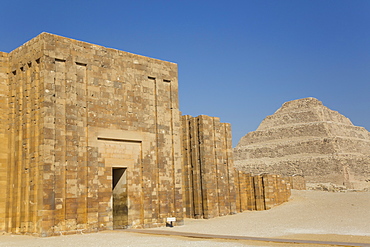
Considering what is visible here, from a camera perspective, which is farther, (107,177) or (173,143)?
(173,143)

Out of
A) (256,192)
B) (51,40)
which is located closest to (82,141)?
(51,40)

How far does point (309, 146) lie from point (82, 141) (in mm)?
85410

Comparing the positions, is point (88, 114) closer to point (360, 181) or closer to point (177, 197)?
point (177, 197)

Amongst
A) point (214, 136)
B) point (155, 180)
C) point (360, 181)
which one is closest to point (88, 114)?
point (155, 180)

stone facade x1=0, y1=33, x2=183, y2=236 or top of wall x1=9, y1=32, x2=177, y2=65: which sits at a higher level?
top of wall x1=9, y1=32, x2=177, y2=65

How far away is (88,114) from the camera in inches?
663

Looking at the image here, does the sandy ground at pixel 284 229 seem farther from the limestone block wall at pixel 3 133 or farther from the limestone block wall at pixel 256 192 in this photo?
the limestone block wall at pixel 3 133

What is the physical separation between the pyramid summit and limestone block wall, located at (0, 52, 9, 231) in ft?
234

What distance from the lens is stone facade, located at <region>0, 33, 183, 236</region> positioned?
15516mm

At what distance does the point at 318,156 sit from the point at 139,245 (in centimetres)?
8511

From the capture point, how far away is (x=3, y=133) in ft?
55.8

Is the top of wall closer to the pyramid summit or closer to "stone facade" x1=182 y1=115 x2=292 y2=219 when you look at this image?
"stone facade" x1=182 y1=115 x2=292 y2=219

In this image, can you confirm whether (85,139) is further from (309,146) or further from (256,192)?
(309,146)

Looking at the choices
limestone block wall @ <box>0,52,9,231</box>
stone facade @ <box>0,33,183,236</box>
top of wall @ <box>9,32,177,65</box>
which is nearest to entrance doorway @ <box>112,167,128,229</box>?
stone facade @ <box>0,33,183,236</box>
